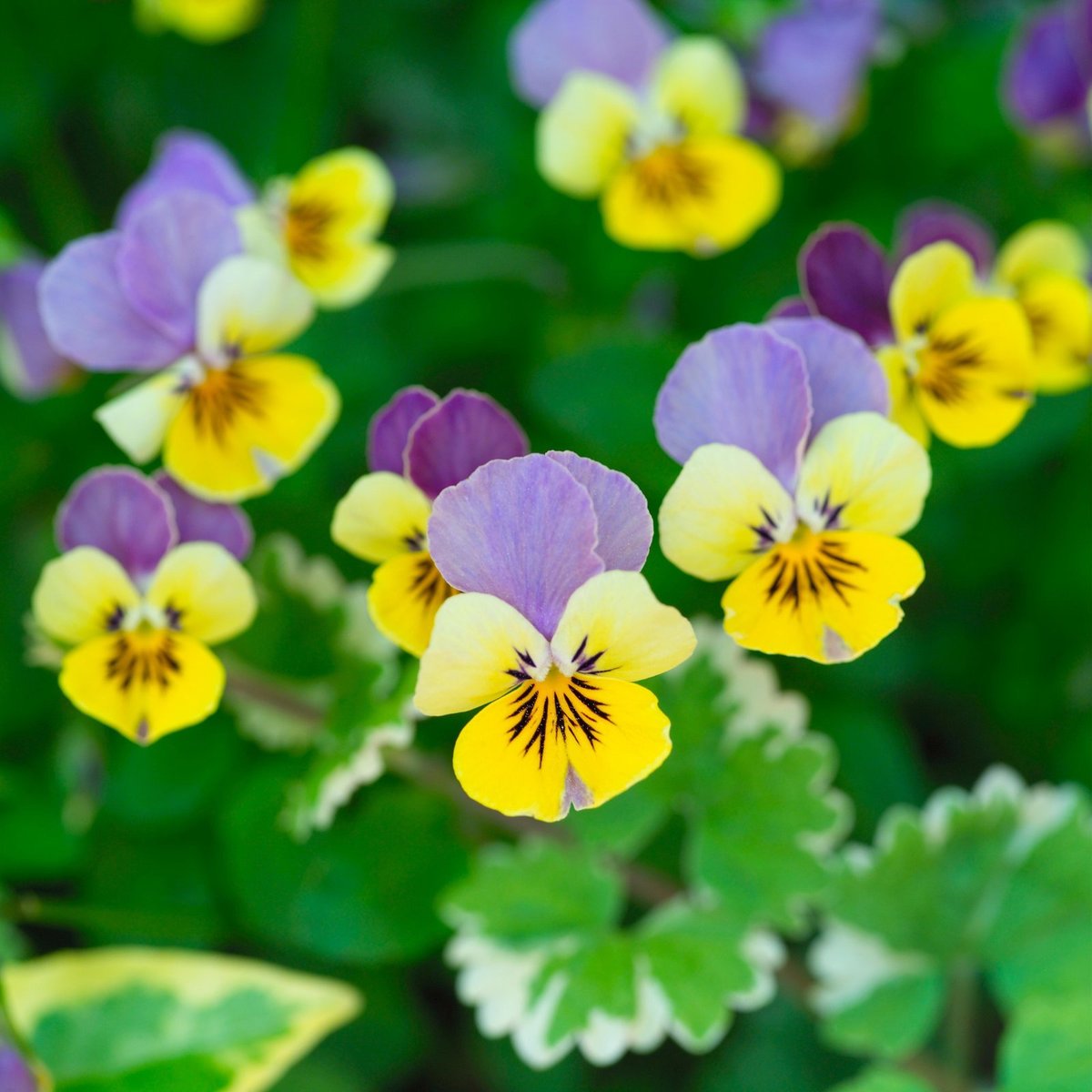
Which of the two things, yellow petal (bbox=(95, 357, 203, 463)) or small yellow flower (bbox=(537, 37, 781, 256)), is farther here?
small yellow flower (bbox=(537, 37, 781, 256))

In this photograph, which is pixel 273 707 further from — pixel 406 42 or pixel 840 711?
pixel 406 42

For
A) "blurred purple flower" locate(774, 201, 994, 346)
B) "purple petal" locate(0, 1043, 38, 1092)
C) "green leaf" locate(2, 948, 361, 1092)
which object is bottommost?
"purple petal" locate(0, 1043, 38, 1092)

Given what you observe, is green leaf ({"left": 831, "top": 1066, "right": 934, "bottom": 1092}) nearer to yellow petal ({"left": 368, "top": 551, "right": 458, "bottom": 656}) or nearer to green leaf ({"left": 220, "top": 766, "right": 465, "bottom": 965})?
green leaf ({"left": 220, "top": 766, "right": 465, "bottom": 965})

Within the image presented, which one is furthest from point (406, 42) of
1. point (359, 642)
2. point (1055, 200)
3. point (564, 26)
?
point (359, 642)

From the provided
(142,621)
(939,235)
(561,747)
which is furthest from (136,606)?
(939,235)

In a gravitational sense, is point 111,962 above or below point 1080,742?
below

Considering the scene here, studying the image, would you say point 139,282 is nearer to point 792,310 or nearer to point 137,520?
point 137,520

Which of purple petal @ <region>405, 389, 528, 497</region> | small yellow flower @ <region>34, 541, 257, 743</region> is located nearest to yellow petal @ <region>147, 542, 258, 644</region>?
small yellow flower @ <region>34, 541, 257, 743</region>

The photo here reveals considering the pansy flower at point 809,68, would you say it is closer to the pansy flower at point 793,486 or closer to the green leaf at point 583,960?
the pansy flower at point 793,486
